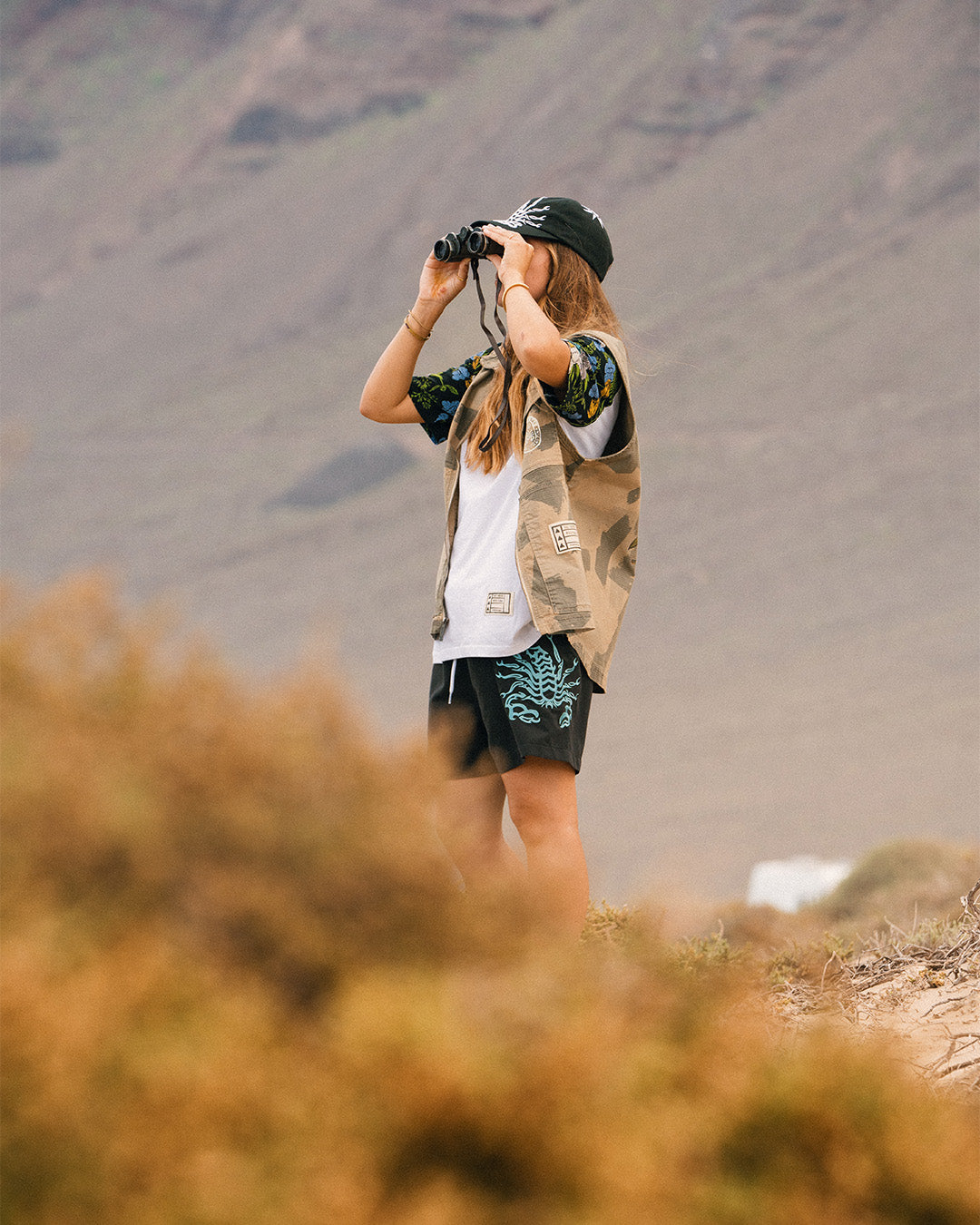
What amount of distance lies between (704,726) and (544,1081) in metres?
32.9

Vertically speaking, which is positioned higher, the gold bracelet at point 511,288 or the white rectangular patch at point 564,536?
the gold bracelet at point 511,288

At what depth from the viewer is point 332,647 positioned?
1.38 m

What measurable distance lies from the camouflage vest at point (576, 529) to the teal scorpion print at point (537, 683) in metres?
0.05

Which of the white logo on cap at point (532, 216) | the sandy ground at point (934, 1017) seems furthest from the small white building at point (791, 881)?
the white logo on cap at point (532, 216)

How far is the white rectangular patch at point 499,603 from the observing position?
2.49 meters

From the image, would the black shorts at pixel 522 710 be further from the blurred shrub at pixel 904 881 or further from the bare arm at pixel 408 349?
the blurred shrub at pixel 904 881

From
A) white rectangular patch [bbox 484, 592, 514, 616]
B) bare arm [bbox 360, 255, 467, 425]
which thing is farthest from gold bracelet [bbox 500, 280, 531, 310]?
white rectangular patch [bbox 484, 592, 514, 616]

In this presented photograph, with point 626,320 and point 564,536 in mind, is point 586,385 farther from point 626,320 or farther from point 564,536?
point 626,320

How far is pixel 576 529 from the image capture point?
8.19 feet

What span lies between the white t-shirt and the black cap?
0.32 meters

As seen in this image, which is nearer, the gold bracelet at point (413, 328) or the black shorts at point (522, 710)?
the black shorts at point (522, 710)

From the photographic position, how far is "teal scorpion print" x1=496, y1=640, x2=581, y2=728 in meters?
2.43

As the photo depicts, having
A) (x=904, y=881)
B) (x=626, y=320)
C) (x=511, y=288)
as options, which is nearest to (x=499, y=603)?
(x=511, y=288)

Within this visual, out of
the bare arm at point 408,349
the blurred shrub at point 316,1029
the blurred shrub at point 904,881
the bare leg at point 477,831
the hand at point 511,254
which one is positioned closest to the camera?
the blurred shrub at point 316,1029
